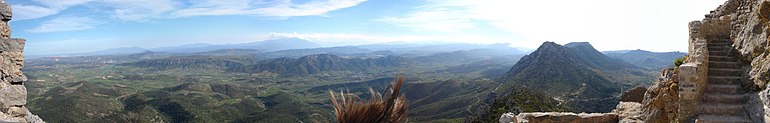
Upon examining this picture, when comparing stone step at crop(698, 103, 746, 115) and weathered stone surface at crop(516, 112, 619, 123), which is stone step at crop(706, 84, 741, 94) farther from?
weathered stone surface at crop(516, 112, 619, 123)

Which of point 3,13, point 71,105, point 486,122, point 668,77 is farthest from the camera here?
point 71,105

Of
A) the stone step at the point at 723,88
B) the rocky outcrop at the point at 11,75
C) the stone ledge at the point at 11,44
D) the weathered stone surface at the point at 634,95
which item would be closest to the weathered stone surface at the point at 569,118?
the stone step at the point at 723,88

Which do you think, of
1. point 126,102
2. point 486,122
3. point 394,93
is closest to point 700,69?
point 394,93

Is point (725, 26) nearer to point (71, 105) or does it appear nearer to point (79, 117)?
point (79, 117)

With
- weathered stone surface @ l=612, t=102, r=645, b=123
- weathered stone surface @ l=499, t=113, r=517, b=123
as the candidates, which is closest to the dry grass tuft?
weathered stone surface @ l=499, t=113, r=517, b=123

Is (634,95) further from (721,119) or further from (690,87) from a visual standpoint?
(721,119)

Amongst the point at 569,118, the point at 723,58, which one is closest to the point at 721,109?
the point at 723,58
